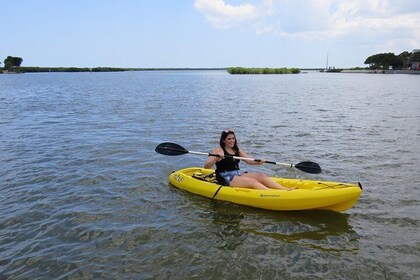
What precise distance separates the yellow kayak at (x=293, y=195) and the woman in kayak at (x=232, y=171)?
7.1 inches

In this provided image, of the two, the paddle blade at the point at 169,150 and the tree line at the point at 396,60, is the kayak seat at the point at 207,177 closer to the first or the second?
the paddle blade at the point at 169,150

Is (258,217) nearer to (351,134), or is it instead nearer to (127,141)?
(127,141)

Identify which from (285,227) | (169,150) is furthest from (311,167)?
(169,150)

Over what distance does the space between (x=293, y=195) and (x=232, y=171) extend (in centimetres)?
156

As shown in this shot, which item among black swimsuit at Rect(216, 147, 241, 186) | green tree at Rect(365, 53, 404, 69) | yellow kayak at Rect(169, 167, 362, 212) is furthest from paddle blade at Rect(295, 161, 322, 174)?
green tree at Rect(365, 53, 404, 69)

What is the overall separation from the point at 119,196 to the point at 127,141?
548 cm

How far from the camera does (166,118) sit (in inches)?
730

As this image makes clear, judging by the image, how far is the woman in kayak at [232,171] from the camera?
7.35 metres

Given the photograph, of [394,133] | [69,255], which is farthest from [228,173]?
[394,133]

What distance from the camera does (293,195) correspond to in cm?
672

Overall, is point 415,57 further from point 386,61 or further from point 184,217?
point 184,217

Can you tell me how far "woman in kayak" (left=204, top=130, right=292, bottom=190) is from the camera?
7.35 meters

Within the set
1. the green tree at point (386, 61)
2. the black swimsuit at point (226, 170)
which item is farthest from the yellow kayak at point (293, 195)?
the green tree at point (386, 61)

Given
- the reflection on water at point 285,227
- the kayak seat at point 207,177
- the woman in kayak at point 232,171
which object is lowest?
the reflection on water at point 285,227
